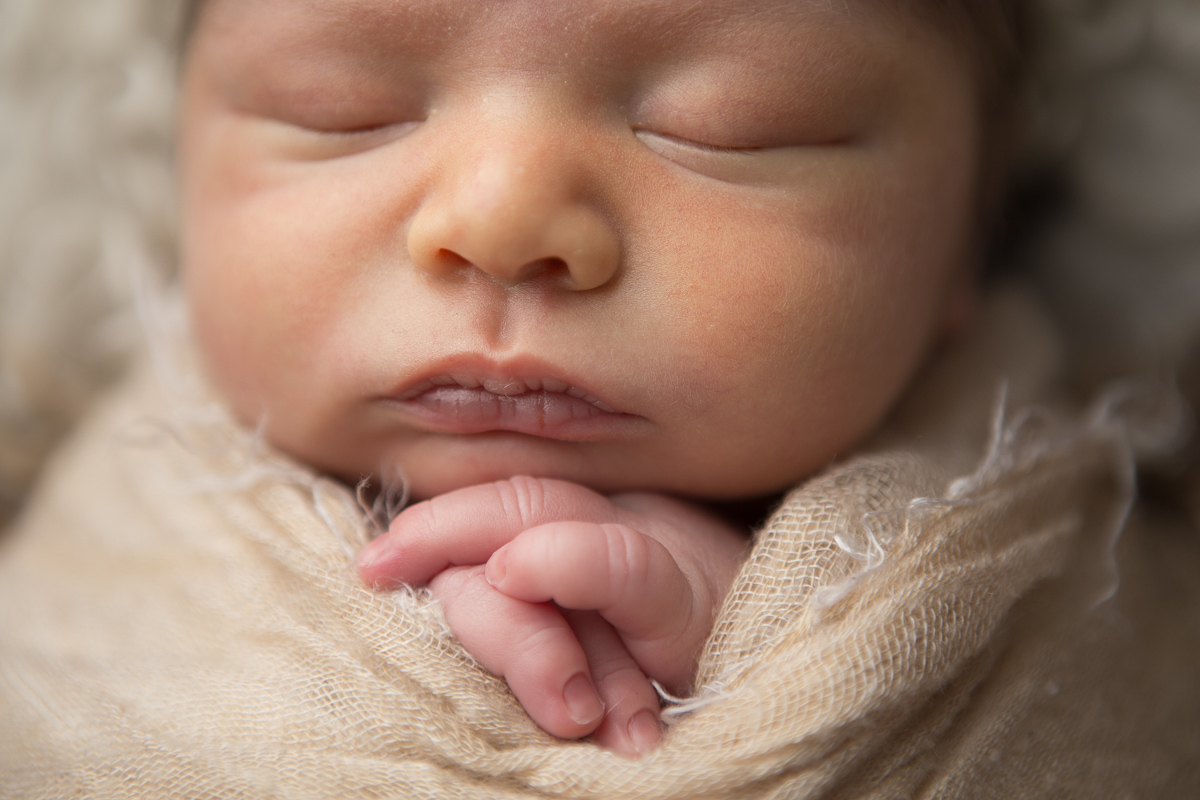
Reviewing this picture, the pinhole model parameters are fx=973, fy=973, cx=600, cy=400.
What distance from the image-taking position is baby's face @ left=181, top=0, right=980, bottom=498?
2.69 feet

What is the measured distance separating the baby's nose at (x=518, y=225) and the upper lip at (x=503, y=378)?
72 mm

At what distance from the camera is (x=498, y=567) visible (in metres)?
0.75

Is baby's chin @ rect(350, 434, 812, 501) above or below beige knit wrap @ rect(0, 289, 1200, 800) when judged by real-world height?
above

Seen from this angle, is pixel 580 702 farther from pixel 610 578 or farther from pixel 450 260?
pixel 450 260

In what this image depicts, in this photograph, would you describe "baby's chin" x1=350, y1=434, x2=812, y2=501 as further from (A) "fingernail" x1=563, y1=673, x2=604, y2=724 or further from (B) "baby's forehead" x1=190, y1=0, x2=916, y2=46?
(B) "baby's forehead" x1=190, y1=0, x2=916, y2=46

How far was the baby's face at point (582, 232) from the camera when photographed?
0.82 metres

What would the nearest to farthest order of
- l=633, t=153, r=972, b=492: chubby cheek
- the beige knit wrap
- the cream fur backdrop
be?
the beige knit wrap, l=633, t=153, r=972, b=492: chubby cheek, the cream fur backdrop

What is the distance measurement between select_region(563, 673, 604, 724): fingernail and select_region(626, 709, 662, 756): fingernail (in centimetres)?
3

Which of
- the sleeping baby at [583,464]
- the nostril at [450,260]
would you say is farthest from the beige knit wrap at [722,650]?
the nostril at [450,260]

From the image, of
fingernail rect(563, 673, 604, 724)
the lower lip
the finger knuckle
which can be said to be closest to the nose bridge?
the lower lip

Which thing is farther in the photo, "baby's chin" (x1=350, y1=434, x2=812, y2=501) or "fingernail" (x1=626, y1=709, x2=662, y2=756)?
"baby's chin" (x1=350, y1=434, x2=812, y2=501)

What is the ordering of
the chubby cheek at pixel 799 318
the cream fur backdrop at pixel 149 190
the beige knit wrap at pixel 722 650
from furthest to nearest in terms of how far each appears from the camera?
the cream fur backdrop at pixel 149 190, the chubby cheek at pixel 799 318, the beige knit wrap at pixel 722 650

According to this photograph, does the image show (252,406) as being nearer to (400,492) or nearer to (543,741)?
(400,492)

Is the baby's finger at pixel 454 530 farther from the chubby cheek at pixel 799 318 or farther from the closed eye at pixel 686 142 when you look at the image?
the closed eye at pixel 686 142
